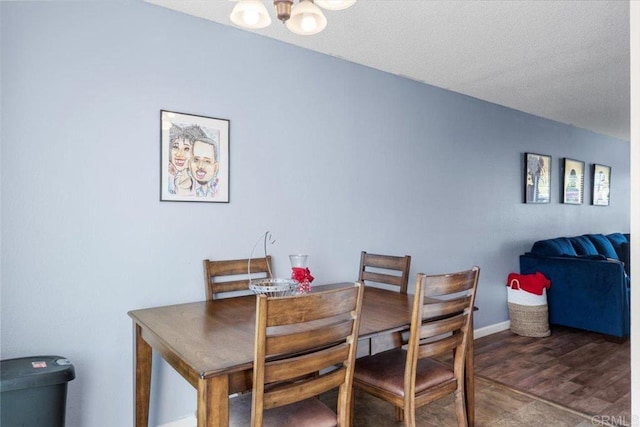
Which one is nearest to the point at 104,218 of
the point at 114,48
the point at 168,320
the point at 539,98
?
the point at 168,320

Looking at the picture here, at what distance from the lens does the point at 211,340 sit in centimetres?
151

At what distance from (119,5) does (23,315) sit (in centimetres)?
158

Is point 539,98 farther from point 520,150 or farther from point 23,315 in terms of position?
point 23,315

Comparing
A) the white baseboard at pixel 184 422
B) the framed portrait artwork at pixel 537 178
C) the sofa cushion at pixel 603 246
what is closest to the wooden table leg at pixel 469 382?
the white baseboard at pixel 184 422

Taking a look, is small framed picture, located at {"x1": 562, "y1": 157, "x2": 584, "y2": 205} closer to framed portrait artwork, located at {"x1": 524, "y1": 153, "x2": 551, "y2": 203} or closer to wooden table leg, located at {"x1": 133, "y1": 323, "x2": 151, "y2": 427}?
framed portrait artwork, located at {"x1": 524, "y1": 153, "x2": 551, "y2": 203}

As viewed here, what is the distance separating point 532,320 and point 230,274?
3098mm

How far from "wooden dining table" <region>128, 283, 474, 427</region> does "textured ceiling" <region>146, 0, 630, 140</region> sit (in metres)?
1.60

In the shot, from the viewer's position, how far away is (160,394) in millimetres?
2213

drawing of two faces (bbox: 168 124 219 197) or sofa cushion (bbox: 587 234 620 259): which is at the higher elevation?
drawing of two faces (bbox: 168 124 219 197)

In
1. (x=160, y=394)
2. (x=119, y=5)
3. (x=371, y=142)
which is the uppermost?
(x=119, y=5)

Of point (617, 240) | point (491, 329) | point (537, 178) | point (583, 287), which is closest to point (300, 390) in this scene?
point (491, 329)

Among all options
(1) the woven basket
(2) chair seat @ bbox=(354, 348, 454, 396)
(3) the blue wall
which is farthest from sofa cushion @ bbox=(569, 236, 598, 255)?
(2) chair seat @ bbox=(354, 348, 454, 396)

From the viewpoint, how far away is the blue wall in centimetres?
186

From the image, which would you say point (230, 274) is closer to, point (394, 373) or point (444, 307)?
point (394, 373)
